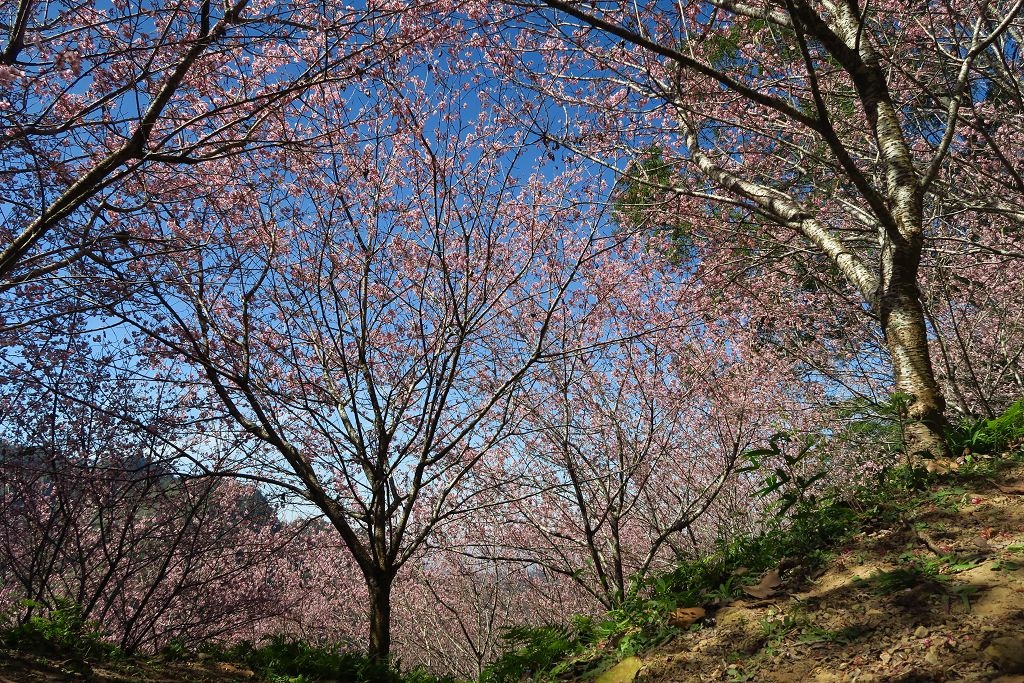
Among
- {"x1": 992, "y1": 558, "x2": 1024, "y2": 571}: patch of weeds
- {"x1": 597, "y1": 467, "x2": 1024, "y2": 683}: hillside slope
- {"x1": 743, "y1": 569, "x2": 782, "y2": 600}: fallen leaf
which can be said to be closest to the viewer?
{"x1": 597, "y1": 467, "x2": 1024, "y2": 683}: hillside slope

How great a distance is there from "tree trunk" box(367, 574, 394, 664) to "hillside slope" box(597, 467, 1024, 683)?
9.94ft

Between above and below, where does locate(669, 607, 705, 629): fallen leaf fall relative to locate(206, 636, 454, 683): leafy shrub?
above

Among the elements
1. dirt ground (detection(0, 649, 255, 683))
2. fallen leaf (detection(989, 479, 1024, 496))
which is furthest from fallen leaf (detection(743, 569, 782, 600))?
dirt ground (detection(0, 649, 255, 683))

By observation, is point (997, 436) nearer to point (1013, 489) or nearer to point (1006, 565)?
point (1013, 489)

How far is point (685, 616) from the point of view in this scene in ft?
10.5

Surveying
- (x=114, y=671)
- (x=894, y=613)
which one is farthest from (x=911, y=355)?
(x=114, y=671)

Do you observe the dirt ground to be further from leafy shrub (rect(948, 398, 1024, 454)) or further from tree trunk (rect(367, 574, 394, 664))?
leafy shrub (rect(948, 398, 1024, 454))

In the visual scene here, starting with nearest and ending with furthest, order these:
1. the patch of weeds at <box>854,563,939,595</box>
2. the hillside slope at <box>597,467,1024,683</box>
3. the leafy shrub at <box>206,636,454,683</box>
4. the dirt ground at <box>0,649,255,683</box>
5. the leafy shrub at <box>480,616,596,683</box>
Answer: the hillside slope at <box>597,467,1024,683</box> < the patch of weeds at <box>854,563,939,595</box> < the dirt ground at <box>0,649,255,683</box> < the leafy shrub at <box>480,616,596,683</box> < the leafy shrub at <box>206,636,454,683</box>

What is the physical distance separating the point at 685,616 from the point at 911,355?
260 centimetres

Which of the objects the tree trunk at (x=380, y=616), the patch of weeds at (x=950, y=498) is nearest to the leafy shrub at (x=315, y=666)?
the tree trunk at (x=380, y=616)

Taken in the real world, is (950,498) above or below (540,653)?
above

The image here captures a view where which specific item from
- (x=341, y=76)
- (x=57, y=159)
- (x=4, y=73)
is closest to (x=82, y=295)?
(x=57, y=159)

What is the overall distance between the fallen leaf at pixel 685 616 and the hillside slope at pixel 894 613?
0.14 ft

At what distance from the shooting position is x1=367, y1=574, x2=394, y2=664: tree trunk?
538 cm
